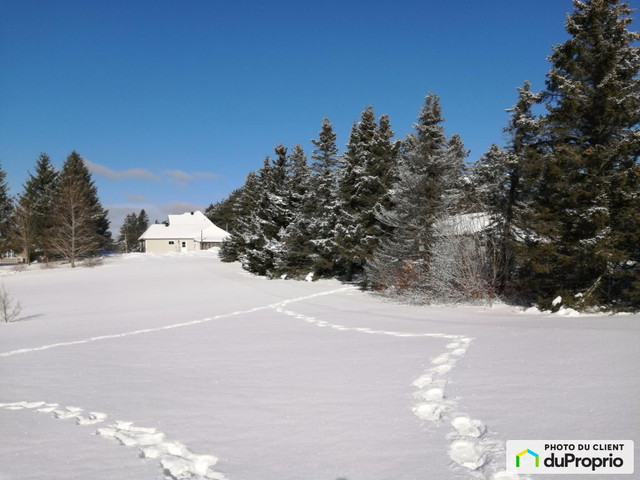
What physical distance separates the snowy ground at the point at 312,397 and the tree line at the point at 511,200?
7.27ft

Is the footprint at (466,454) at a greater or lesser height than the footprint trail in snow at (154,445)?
greater

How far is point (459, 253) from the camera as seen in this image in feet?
56.6

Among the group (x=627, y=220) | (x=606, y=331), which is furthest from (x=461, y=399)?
(x=627, y=220)

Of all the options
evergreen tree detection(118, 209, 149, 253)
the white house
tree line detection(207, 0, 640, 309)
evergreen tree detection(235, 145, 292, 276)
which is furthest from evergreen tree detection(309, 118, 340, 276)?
evergreen tree detection(118, 209, 149, 253)

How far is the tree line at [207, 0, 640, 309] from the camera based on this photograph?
12.3 m

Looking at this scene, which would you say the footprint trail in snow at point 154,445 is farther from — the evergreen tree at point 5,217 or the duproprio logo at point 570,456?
the evergreen tree at point 5,217

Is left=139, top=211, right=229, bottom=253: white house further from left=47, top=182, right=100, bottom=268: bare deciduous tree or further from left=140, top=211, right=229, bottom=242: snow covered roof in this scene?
left=47, top=182, right=100, bottom=268: bare deciduous tree

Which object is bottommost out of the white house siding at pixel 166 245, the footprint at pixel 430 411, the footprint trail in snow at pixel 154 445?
the footprint trail in snow at pixel 154 445

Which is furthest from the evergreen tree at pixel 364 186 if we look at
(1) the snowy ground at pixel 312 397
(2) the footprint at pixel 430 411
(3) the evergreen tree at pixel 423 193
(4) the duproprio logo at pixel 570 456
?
(4) the duproprio logo at pixel 570 456

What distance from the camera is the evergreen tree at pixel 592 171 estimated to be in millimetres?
11992

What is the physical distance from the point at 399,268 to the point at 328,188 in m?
8.98

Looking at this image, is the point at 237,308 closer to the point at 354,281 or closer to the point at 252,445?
the point at 354,281

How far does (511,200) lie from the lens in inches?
683

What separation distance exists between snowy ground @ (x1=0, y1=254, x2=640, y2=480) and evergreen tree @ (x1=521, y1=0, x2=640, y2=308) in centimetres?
188
